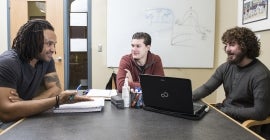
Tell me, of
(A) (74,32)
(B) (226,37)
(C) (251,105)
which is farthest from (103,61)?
(C) (251,105)

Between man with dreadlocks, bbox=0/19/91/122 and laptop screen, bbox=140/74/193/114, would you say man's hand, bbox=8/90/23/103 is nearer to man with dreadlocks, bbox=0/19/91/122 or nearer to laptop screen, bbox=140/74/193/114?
man with dreadlocks, bbox=0/19/91/122

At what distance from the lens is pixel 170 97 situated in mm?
1555

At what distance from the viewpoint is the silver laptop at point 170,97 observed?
1.48 metres

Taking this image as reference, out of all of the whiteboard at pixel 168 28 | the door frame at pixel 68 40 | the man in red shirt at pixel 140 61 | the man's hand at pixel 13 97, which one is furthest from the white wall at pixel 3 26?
the man's hand at pixel 13 97

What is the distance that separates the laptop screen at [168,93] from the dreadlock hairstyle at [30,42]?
28.6 inches

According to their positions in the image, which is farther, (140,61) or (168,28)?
(168,28)

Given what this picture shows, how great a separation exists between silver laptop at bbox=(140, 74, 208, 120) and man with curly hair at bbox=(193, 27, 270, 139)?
0.40 meters

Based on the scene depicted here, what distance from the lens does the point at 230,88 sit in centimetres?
216

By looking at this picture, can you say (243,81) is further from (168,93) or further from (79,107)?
(79,107)

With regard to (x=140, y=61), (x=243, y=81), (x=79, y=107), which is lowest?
(x=79, y=107)

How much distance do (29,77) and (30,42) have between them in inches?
9.1

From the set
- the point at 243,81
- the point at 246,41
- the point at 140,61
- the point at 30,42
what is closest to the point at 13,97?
the point at 30,42

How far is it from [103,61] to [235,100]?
2089 millimetres

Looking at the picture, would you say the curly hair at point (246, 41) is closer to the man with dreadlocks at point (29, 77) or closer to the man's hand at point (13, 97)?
the man with dreadlocks at point (29, 77)
